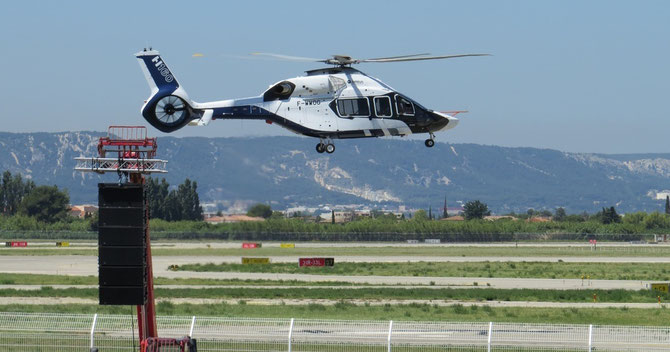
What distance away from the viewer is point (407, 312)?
166 feet

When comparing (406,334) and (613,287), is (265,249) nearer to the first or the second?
(613,287)

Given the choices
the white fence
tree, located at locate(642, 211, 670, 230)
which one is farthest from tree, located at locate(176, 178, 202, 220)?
the white fence

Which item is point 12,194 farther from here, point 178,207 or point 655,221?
point 655,221

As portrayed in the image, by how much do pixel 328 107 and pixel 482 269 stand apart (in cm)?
3543

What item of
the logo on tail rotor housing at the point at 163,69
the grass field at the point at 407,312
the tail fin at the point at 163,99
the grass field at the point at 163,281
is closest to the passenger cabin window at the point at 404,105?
the grass field at the point at 407,312

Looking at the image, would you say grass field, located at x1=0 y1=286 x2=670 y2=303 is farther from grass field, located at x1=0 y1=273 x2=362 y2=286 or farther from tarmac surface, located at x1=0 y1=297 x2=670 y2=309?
grass field, located at x1=0 y1=273 x2=362 y2=286

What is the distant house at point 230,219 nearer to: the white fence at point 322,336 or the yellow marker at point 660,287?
the yellow marker at point 660,287

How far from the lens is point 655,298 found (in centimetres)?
5769

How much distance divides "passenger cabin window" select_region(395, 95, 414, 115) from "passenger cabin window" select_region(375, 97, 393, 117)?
49 centimetres

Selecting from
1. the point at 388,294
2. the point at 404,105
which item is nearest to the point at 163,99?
the point at 404,105

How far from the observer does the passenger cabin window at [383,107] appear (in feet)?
165

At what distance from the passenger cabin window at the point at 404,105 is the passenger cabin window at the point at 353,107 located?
1.52 meters

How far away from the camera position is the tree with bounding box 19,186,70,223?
175038 mm

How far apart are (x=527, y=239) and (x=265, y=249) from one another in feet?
160
